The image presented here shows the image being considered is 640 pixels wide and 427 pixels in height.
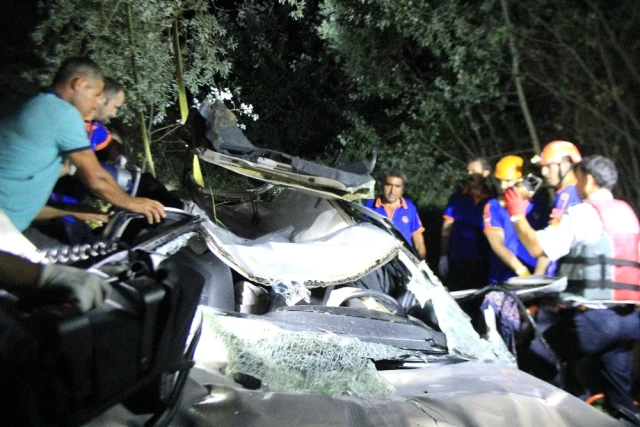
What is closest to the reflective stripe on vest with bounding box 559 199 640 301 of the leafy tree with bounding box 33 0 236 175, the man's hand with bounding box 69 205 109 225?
the man's hand with bounding box 69 205 109 225

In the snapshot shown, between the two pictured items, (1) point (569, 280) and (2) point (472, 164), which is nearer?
(1) point (569, 280)

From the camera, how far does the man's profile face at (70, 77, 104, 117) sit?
3.24 meters

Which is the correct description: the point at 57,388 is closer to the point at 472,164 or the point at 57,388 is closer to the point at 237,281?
the point at 237,281

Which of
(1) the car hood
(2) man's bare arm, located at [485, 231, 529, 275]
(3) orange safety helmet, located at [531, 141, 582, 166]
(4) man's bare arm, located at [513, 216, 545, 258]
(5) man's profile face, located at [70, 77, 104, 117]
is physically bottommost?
(1) the car hood

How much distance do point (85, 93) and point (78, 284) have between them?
1970 mm

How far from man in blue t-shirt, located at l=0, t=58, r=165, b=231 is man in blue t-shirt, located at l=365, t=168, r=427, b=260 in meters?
3.18

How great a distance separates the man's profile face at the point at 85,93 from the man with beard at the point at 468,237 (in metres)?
3.65

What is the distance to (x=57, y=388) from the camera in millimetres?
1414

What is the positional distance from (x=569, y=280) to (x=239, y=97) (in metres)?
4.79

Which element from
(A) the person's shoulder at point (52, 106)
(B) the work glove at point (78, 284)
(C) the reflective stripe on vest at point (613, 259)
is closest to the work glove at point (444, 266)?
(C) the reflective stripe on vest at point (613, 259)

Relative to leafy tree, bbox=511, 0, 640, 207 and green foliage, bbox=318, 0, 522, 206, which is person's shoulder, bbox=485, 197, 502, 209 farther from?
green foliage, bbox=318, 0, 522, 206

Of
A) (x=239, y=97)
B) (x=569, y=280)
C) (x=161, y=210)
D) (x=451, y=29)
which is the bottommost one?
(x=569, y=280)

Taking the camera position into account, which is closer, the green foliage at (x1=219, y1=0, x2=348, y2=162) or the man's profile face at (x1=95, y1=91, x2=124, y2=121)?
the man's profile face at (x1=95, y1=91, x2=124, y2=121)

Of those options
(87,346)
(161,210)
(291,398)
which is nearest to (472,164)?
(161,210)
